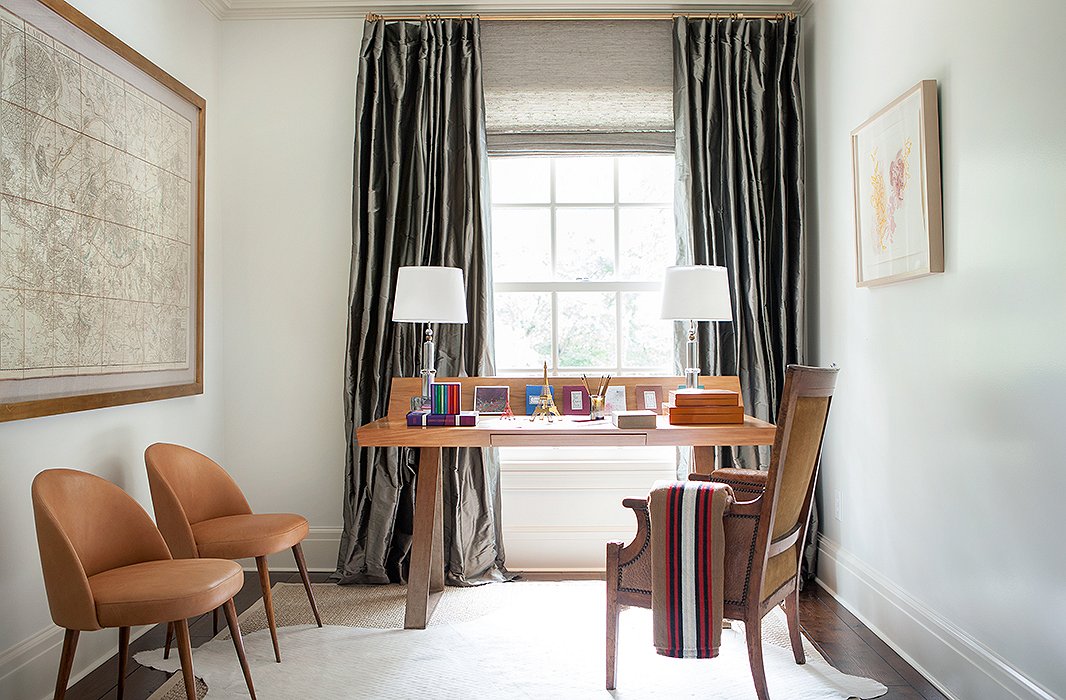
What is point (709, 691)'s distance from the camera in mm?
2518

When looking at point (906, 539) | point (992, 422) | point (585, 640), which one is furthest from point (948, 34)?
point (585, 640)

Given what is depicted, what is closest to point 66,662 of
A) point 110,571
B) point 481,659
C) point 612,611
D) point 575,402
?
point 110,571

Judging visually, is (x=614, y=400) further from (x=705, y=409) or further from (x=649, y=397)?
(x=705, y=409)

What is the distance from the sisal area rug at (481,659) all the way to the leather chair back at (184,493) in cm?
44

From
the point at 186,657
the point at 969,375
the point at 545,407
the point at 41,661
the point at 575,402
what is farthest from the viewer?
the point at 575,402

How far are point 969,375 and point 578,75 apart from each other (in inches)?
91.4

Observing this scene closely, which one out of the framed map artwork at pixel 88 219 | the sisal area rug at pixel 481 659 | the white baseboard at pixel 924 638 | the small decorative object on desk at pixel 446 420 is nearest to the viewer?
the white baseboard at pixel 924 638

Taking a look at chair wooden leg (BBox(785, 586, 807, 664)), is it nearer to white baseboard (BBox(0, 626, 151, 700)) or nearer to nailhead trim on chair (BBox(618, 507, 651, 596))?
nailhead trim on chair (BBox(618, 507, 651, 596))

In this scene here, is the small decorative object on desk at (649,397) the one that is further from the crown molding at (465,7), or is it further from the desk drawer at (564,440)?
the crown molding at (465,7)

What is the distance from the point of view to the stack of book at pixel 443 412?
10.1 feet

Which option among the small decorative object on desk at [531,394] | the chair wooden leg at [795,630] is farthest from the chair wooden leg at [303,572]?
the chair wooden leg at [795,630]

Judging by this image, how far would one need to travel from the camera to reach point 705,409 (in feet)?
10.2

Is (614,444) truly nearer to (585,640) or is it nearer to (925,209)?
(585,640)

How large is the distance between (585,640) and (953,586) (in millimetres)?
1265
